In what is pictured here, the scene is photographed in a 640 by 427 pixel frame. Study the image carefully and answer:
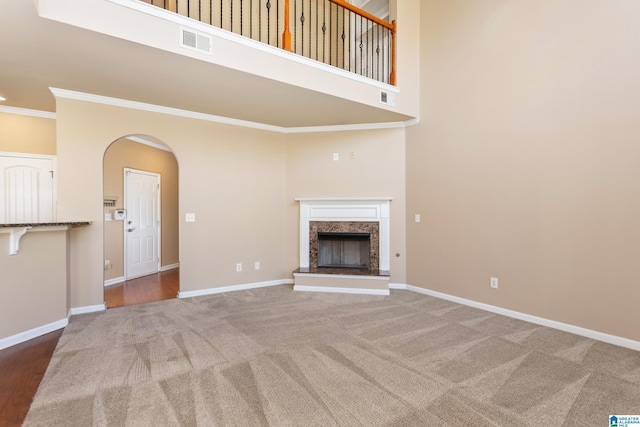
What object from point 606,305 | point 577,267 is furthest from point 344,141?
point 606,305

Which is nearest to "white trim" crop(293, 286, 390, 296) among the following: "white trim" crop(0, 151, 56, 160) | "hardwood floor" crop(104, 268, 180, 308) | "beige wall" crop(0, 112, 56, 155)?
"hardwood floor" crop(104, 268, 180, 308)

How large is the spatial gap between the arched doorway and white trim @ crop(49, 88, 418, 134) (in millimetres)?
1119

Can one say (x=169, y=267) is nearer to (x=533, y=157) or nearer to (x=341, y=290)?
(x=341, y=290)

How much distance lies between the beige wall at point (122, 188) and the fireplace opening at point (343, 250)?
3.47 metres

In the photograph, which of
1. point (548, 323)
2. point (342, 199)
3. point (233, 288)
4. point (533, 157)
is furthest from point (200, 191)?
point (548, 323)

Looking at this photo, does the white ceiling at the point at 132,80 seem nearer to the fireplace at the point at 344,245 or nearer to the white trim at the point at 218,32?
the white trim at the point at 218,32

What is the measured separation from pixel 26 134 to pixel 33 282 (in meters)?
2.69

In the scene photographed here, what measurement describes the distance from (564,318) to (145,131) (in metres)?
5.47

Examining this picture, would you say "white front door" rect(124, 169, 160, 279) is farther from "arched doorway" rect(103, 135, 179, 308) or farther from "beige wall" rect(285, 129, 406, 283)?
"beige wall" rect(285, 129, 406, 283)

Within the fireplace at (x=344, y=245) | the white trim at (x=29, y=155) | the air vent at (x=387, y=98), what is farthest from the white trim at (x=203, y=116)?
the fireplace at (x=344, y=245)

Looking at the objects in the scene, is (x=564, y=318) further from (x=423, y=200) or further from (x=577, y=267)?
(x=423, y=200)

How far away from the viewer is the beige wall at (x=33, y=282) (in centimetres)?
282

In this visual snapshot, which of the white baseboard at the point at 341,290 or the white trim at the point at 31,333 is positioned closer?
the white trim at the point at 31,333

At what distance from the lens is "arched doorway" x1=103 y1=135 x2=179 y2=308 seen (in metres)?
4.96
